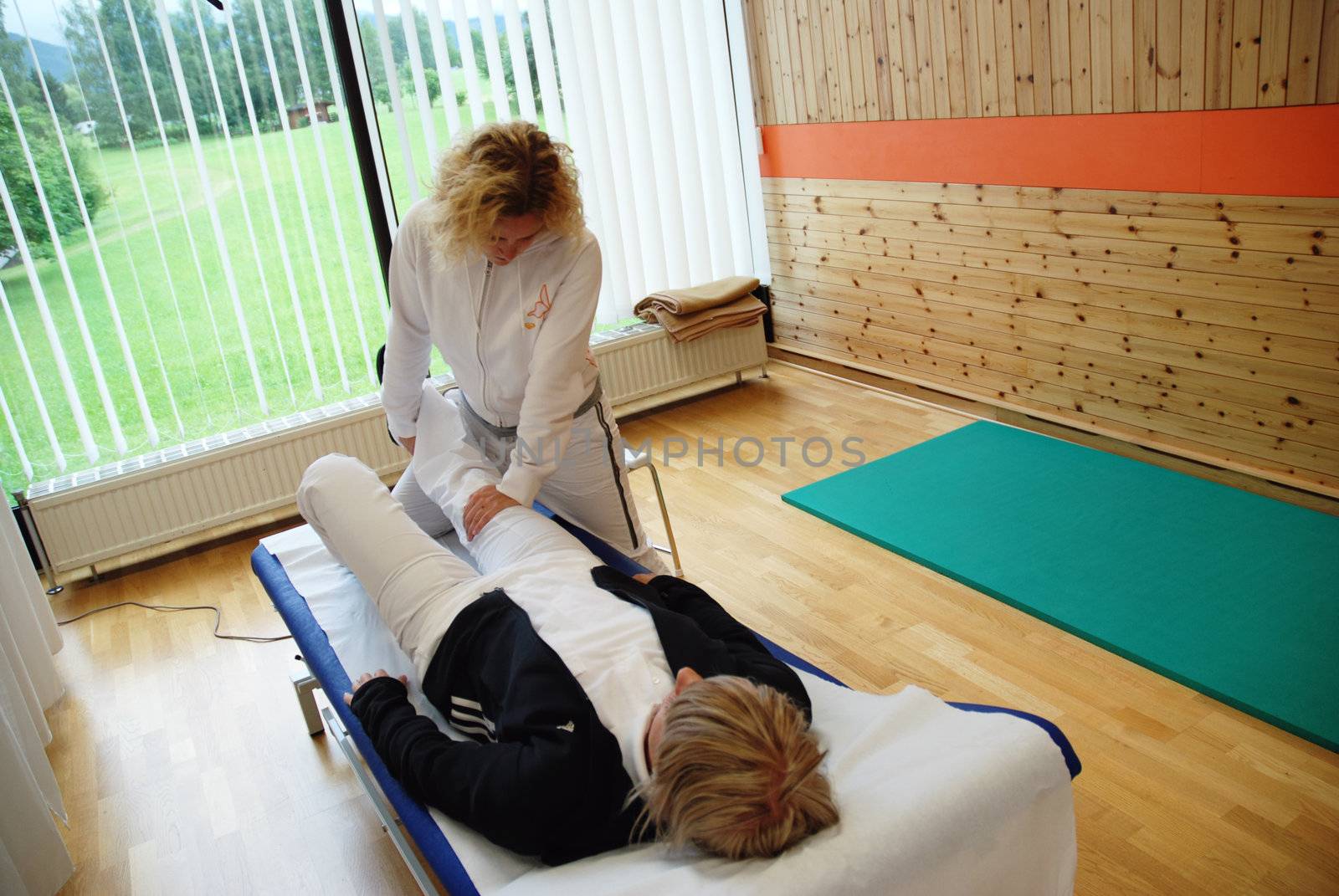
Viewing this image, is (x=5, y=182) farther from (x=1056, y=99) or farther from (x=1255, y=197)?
(x=1255, y=197)

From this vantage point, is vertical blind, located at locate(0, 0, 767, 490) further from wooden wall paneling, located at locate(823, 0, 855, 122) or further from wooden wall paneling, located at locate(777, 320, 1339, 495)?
wooden wall paneling, located at locate(777, 320, 1339, 495)

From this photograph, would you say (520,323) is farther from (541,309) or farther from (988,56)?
(988,56)

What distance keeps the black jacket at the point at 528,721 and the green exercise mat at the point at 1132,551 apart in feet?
3.86

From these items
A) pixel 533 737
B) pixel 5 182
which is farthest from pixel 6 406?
pixel 533 737

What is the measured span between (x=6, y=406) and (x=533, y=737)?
2.80 metres

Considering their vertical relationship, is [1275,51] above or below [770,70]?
below

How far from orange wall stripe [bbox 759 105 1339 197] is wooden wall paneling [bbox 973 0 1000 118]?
60 mm

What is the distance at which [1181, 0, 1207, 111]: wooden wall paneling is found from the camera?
2.88 metres

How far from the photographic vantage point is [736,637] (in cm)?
176

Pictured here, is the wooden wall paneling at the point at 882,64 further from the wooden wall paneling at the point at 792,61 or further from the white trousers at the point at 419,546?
the white trousers at the point at 419,546

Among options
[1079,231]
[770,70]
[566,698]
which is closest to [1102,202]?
[1079,231]

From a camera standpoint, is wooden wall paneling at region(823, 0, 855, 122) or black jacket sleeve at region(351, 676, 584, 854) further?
wooden wall paneling at region(823, 0, 855, 122)

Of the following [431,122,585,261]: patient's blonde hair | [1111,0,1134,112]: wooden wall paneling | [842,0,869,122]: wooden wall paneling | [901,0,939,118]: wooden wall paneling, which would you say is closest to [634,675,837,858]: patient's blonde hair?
[431,122,585,261]: patient's blonde hair

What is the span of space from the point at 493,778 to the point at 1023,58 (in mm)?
2962
